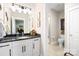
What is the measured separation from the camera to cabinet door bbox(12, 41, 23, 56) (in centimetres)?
159

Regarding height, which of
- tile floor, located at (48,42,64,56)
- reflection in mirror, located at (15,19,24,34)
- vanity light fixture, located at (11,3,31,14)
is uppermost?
vanity light fixture, located at (11,3,31,14)

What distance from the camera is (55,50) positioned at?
1587mm

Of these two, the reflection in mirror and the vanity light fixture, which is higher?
the vanity light fixture

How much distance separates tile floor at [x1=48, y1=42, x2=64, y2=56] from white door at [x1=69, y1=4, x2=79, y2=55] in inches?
6.4

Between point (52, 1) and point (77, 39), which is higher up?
point (52, 1)

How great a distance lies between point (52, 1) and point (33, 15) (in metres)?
0.34

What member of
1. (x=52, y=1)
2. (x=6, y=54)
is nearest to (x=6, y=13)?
(x=6, y=54)

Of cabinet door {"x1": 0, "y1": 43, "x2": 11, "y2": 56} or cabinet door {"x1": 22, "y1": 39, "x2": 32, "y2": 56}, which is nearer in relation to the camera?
cabinet door {"x1": 0, "y1": 43, "x2": 11, "y2": 56}

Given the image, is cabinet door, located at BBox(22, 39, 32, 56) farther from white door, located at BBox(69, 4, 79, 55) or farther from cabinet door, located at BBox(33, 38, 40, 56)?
white door, located at BBox(69, 4, 79, 55)

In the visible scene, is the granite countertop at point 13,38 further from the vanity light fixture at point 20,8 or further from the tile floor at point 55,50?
the vanity light fixture at point 20,8

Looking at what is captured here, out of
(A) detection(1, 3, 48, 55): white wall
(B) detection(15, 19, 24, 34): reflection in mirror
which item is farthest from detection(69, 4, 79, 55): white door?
(B) detection(15, 19, 24, 34): reflection in mirror

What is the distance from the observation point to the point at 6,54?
157 centimetres

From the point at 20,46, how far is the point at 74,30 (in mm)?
804

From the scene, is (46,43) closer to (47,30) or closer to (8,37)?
(47,30)
